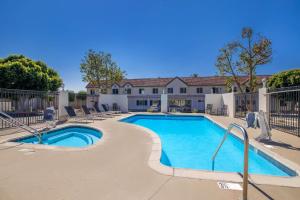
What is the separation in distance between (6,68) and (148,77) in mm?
26631

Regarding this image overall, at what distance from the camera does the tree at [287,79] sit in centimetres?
2034

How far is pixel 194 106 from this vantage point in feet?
104

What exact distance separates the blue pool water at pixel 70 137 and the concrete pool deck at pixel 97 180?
119 inches

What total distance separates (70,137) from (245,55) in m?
19.4

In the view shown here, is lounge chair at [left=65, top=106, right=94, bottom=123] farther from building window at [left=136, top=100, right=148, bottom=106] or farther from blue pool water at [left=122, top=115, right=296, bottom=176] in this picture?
building window at [left=136, top=100, right=148, bottom=106]

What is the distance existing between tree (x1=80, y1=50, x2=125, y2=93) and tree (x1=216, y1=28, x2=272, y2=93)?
65.1ft

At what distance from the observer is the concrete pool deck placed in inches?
129

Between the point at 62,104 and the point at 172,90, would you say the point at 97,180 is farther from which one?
the point at 172,90

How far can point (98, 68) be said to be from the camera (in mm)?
34656

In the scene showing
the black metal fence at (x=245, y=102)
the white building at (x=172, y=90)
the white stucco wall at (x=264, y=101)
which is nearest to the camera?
the white stucco wall at (x=264, y=101)

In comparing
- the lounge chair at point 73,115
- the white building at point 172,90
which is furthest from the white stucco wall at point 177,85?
the lounge chair at point 73,115

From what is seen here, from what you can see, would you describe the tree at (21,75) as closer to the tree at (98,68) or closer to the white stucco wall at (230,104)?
the tree at (98,68)

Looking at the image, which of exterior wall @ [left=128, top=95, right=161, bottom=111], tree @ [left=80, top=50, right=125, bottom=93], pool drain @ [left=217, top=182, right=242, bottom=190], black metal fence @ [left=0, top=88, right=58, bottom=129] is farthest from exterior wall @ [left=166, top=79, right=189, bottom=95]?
pool drain @ [left=217, top=182, right=242, bottom=190]

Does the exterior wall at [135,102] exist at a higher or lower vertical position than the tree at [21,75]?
lower
